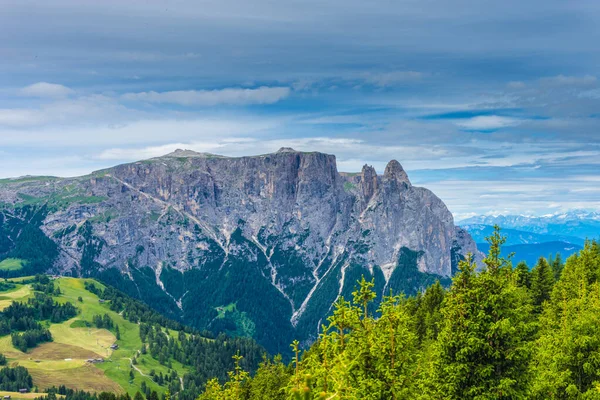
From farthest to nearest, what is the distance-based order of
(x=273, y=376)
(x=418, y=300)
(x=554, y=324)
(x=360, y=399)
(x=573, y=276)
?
(x=418, y=300) → (x=273, y=376) → (x=573, y=276) → (x=554, y=324) → (x=360, y=399)

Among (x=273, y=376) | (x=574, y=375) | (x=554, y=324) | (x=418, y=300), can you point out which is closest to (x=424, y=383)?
(x=574, y=375)

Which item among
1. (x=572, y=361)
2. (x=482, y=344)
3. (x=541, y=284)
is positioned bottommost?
(x=541, y=284)

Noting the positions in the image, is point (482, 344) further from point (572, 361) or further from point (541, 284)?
point (541, 284)

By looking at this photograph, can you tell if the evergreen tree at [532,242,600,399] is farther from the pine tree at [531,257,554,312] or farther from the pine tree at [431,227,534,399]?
the pine tree at [531,257,554,312]

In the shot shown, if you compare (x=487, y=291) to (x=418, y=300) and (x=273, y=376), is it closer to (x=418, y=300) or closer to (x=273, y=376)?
(x=273, y=376)

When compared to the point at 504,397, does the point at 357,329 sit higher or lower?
higher

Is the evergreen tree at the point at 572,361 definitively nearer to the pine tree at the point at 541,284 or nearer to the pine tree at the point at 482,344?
the pine tree at the point at 482,344

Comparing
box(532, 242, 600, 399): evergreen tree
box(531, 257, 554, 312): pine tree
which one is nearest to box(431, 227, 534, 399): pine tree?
box(532, 242, 600, 399): evergreen tree

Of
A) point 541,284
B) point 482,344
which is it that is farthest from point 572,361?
point 541,284

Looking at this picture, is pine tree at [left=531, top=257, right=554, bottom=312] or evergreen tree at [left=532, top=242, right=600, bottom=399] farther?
pine tree at [left=531, top=257, right=554, bottom=312]

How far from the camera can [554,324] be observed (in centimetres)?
5859

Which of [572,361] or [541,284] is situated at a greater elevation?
[572,361]

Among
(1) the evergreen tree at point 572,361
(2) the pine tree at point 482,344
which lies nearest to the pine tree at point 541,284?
(1) the evergreen tree at point 572,361

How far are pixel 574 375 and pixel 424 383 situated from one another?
813 inches
